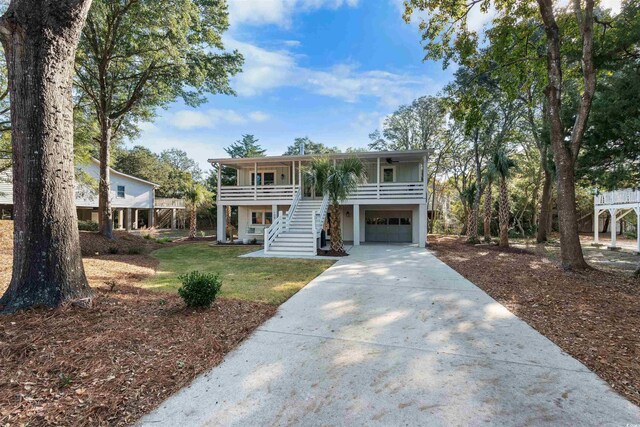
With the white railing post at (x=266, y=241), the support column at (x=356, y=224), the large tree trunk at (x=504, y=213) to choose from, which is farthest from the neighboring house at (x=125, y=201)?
the large tree trunk at (x=504, y=213)

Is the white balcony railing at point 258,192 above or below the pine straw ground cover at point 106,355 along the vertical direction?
above

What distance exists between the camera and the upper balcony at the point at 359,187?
14742 millimetres

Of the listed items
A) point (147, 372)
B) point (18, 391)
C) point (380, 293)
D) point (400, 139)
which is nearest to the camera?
point (18, 391)

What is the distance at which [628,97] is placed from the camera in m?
7.59

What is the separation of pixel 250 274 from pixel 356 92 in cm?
1707

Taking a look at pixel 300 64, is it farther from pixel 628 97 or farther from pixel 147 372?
pixel 147 372

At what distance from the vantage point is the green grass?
19.7 feet

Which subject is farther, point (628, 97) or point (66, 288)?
point (628, 97)

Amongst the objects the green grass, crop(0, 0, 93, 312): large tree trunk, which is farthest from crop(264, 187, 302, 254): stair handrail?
crop(0, 0, 93, 312): large tree trunk

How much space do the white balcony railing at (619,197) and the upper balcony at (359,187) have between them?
1023cm

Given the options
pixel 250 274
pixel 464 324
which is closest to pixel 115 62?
pixel 250 274

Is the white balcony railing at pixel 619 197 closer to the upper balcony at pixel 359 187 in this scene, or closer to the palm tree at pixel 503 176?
the palm tree at pixel 503 176

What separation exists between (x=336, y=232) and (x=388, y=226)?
21.5 ft

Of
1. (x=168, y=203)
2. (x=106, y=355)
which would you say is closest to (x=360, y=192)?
(x=106, y=355)
